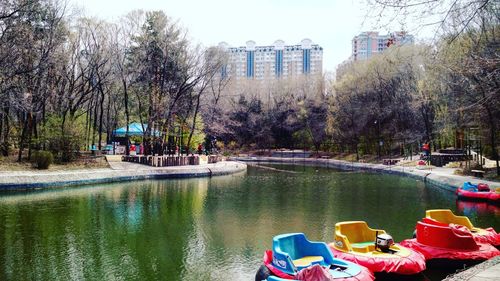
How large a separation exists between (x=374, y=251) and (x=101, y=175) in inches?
811

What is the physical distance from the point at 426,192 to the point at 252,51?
85268mm

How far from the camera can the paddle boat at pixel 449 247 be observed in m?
9.98

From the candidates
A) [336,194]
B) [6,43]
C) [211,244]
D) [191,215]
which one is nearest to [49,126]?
[6,43]

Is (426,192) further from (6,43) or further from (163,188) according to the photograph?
(6,43)

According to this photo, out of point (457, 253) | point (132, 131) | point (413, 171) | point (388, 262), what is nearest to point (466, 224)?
point (457, 253)

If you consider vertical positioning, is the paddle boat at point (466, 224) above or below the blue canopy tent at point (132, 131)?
below

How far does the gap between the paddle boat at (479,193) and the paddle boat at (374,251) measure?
38.7 ft

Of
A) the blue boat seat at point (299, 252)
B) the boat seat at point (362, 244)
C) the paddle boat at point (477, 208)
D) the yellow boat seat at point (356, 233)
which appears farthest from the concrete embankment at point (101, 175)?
the paddle boat at point (477, 208)

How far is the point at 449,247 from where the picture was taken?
10164 mm

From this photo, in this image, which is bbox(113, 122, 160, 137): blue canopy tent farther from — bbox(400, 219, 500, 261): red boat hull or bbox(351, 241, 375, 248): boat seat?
bbox(400, 219, 500, 261): red boat hull

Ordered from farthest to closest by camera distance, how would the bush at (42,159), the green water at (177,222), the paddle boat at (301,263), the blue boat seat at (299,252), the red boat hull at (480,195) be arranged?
the bush at (42,159) < the red boat hull at (480,195) < the green water at (177,222) < the blue boat seat at (299,252) < the paddle boat at (301,263)

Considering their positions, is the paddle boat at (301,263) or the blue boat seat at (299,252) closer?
the paddle boat at (301,263)

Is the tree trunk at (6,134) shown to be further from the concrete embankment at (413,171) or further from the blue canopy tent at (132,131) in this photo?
the concrete embankment at (413,171)

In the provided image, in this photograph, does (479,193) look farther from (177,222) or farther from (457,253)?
(177,222)
